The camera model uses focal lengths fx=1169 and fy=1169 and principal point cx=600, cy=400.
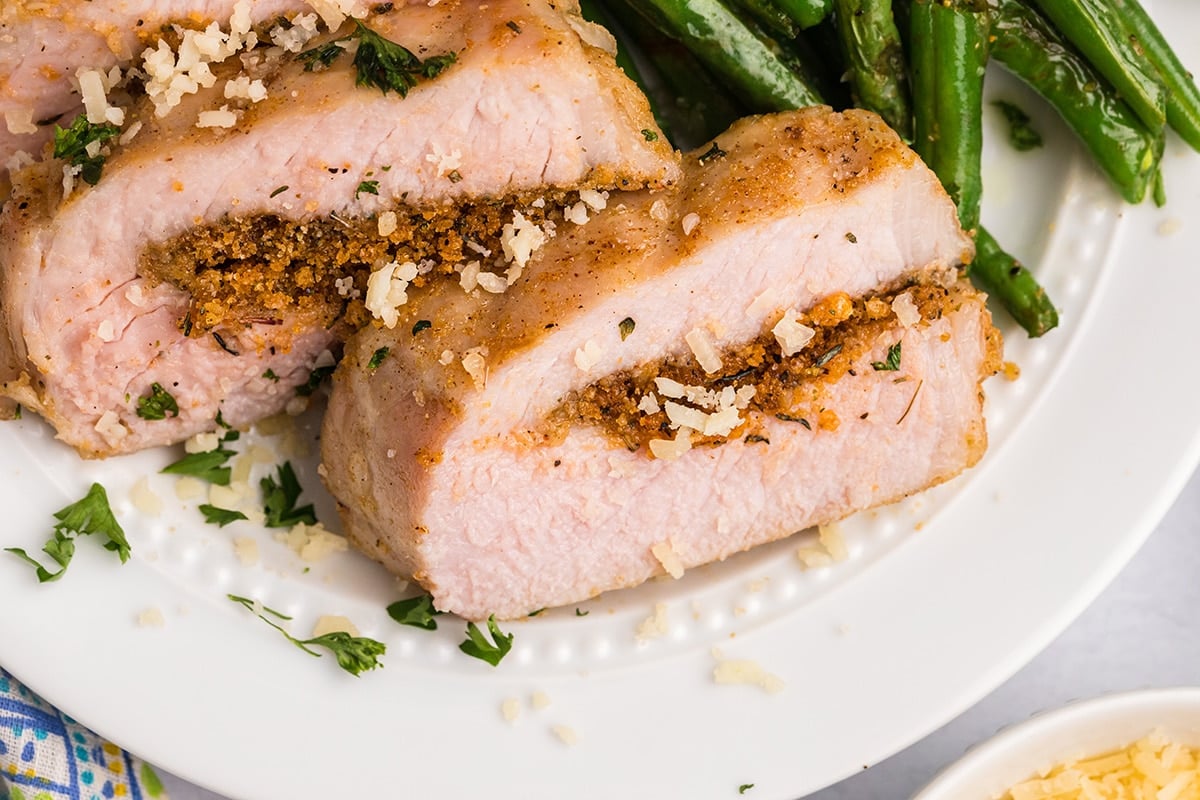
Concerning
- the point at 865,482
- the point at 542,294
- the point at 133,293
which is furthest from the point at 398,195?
the point at 865,482

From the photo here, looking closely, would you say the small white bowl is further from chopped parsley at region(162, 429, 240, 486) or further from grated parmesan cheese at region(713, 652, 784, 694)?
chopped parsley at region(162, 429, 240, 486)

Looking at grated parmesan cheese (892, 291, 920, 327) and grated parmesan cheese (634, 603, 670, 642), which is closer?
grated parmesan cheese (892, 291, 920, 327)

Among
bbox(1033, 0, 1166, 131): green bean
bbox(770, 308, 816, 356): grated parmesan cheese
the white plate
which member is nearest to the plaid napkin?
the white plate

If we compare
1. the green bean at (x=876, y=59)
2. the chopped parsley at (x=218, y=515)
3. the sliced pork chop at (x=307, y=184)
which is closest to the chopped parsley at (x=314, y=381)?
the sliced pork chop at (x=307, y=184)

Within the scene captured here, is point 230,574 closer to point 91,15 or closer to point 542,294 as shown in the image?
point 542,294

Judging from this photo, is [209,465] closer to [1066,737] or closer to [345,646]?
[345,646]

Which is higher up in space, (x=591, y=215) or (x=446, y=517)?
(x=591, y=215)
